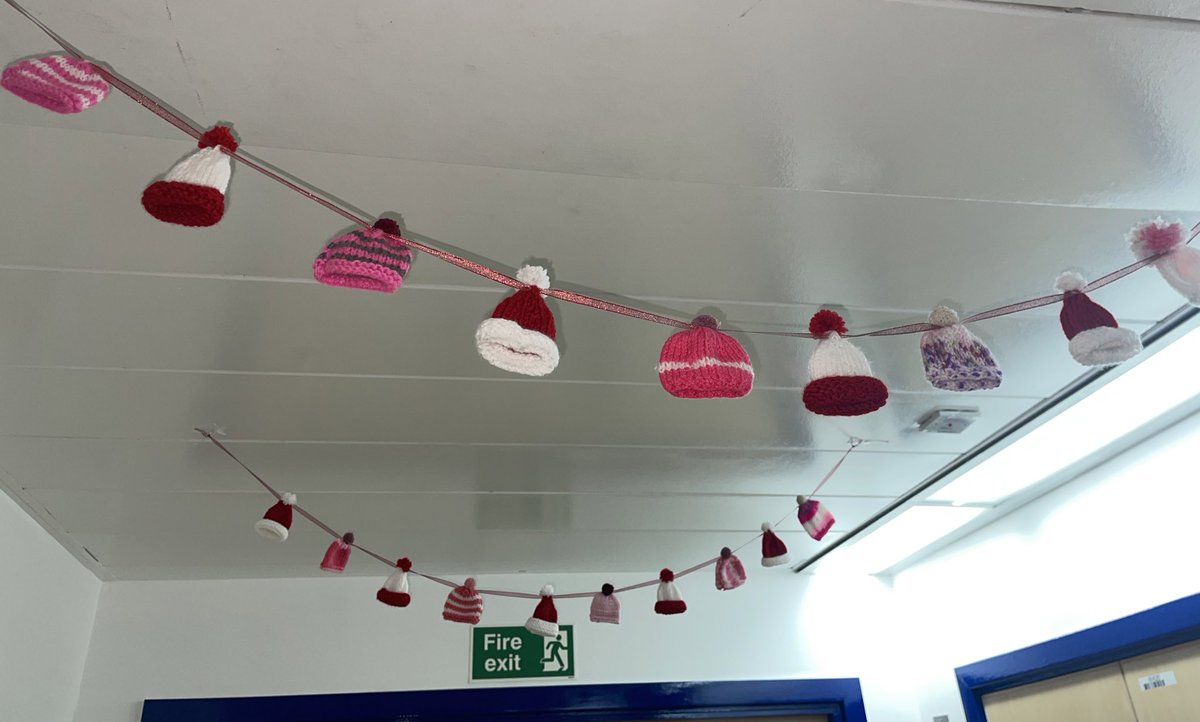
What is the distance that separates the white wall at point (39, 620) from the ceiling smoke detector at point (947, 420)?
100 inches

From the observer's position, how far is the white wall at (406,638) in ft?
9.66

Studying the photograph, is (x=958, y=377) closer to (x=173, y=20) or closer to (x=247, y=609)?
(x=173, y=20)

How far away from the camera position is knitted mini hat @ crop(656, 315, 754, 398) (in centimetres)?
130

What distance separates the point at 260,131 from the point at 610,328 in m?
0.80

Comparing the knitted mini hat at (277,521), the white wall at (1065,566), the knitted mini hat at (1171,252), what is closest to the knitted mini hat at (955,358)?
the knitted mini hat at (1171,252)

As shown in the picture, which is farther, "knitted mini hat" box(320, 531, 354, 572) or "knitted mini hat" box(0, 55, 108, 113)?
"knitted mini hat" box(320, 531, 354, 572)

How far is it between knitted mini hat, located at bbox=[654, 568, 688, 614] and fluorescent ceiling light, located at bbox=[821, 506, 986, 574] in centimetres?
89

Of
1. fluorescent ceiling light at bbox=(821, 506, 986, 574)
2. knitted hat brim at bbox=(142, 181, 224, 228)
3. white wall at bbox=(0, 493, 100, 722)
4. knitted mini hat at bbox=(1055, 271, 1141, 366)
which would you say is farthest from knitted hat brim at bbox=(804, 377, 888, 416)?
white wall at bbox=(0, 493, 100, 722)

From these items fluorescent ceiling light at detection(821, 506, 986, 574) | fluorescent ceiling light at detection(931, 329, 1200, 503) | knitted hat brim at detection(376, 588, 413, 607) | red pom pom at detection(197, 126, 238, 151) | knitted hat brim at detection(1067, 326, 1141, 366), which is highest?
fluorescent ceiling light at detection(931, 329, 1200, 503)

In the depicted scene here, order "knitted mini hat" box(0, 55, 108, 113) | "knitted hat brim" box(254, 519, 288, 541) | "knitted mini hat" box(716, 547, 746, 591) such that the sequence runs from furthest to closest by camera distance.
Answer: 1. "knitted mini hat" box(716, 547, 746, 591)
2. "knitted hat brim" box(254, 519, 288, 541)
3. "knitted mini hat" box(0, 55, 108, 113)

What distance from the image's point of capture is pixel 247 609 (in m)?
3.06

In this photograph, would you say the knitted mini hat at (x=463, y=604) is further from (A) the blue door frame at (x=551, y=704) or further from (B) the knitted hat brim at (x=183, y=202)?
(B) the knitted hat brim at (x=183, y=202)

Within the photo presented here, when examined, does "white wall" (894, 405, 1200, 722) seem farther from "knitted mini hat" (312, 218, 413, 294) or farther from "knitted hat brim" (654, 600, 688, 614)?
"knitted mini hat" (312, 218, 413, 294)

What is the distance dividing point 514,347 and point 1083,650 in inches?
87.4
